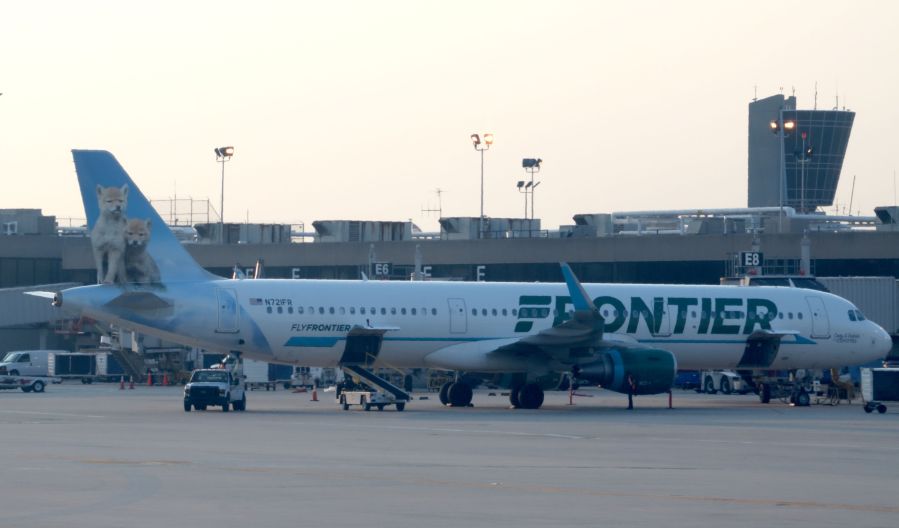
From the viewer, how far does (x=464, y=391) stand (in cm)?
4522

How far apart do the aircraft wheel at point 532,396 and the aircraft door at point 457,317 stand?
2.53 metres

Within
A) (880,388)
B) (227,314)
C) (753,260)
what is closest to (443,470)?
(227,314)

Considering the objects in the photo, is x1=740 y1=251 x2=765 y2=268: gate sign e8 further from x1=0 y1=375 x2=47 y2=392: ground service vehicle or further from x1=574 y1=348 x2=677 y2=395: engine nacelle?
x1=0 y1=375 x2=47 y2=392: ground service vehicle

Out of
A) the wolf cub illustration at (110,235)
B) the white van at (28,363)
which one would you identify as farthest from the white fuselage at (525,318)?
the white van at (28,363)

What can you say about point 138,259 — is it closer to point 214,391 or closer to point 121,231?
point 121,231

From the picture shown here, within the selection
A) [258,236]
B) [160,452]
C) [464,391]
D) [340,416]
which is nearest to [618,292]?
[464,391]

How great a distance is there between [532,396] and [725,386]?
60.5ft

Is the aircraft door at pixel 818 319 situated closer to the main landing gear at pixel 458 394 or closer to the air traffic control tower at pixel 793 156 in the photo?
the main landing gear at pixel 458 394

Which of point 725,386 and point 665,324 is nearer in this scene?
point 665,324

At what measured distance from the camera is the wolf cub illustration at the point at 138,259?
40688mm

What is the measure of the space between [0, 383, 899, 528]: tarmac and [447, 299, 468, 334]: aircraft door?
13.8 feet

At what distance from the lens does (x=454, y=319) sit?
143 ft

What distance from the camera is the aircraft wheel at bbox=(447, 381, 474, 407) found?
4519 centimetres

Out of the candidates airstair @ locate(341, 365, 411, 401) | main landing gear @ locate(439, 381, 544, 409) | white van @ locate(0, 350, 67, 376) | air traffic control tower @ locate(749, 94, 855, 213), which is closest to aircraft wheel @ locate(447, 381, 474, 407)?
main landing gear @ locate(439, 381, 544, 409)
